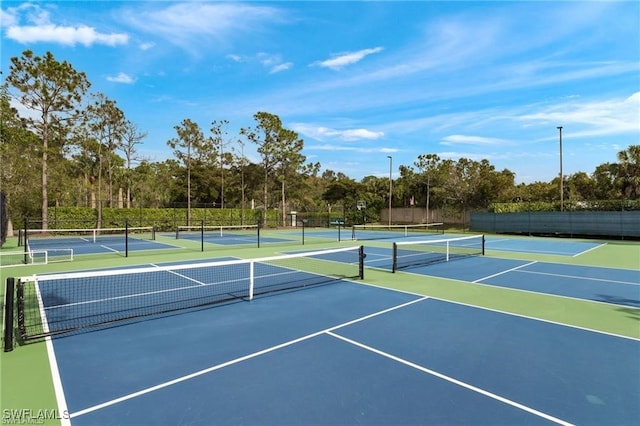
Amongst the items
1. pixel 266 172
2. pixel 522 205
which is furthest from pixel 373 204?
pixel 522 205

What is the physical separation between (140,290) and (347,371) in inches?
259

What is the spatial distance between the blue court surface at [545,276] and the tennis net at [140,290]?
3016mm

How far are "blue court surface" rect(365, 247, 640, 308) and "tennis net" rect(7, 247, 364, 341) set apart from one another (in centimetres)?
302

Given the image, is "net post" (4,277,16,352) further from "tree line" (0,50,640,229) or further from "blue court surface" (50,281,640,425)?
"tree line" (0,50,640,229)

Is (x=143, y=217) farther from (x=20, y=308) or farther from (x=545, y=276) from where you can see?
(x=545, y=276)

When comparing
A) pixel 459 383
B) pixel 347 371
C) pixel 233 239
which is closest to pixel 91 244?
pixel 233 239

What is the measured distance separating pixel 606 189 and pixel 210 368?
46570 mm

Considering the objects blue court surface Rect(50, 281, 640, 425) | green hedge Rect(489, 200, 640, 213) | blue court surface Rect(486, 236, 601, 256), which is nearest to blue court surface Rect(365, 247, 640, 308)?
blue court surface Rect(50, 281, 640, 425)

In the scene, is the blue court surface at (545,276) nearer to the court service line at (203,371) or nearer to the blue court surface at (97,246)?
the court service line at (203,371)

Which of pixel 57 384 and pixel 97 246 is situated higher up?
pixel 57 384

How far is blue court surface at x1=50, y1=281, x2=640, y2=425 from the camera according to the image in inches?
143

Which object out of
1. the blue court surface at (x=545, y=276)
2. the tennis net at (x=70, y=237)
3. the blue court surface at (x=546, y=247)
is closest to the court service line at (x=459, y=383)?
the blue court surface at (x=545, y=276)

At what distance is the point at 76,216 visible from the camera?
3209 centimetres

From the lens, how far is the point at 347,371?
180 inches
